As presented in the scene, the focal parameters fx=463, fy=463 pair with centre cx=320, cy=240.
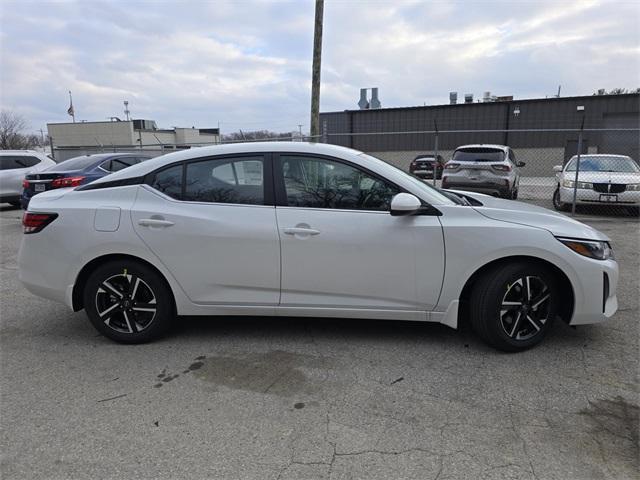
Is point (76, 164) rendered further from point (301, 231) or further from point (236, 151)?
point (301, 231)

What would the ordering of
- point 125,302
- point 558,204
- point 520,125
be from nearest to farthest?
point 125,302 → point 558,204 → point 520,125

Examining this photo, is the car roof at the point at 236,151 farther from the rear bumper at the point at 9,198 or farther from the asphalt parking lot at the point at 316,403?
the rear bumper at the point at 9,198

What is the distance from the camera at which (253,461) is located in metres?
2.37

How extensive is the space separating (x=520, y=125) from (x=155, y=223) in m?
31.3

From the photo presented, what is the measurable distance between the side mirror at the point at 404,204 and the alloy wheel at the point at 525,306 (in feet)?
2.98

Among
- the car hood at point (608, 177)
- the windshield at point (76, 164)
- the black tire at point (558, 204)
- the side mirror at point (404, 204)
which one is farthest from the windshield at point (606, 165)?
the windshield at point (76, 164)

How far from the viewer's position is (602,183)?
9844 millimetres

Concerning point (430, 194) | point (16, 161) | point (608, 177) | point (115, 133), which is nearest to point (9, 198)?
point (16, 161)

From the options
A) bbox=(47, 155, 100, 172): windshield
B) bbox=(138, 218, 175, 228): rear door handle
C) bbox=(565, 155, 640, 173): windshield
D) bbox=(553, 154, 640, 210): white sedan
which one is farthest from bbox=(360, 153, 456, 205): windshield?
bbox=(565, 155, 640, 173): windshield

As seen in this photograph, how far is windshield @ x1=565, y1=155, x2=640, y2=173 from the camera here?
10402 mm

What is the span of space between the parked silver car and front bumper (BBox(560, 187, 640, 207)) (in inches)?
58.8

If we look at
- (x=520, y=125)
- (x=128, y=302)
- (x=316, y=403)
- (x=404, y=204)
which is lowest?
(x=316, y=403)

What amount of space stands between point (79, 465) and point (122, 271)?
5.22ft

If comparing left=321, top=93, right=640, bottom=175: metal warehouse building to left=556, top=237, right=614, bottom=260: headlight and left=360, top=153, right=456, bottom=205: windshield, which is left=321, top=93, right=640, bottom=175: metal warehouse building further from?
left=556, top=237, right=614, bottom=260: headlight
